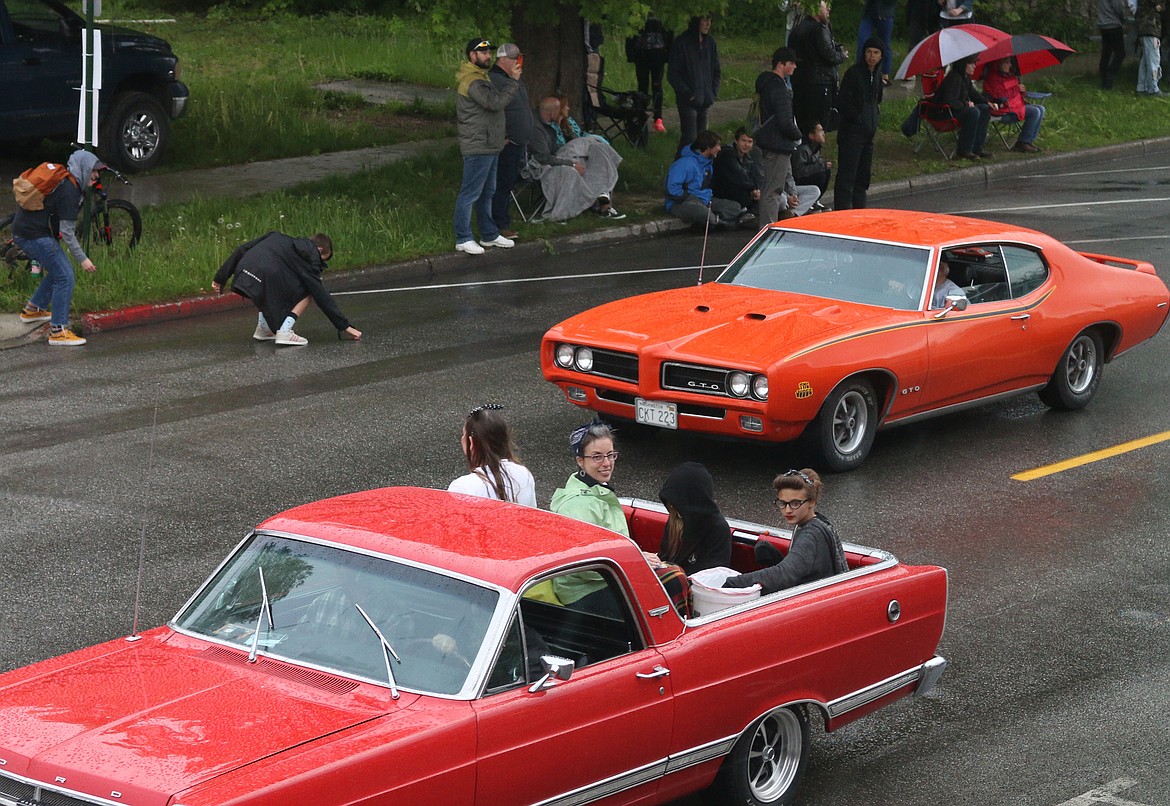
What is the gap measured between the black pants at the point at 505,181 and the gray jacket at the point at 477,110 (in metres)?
0.73

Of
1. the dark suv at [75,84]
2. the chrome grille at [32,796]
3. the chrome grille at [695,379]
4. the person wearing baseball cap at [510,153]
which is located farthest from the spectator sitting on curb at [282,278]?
the chrome grille at [32,796]

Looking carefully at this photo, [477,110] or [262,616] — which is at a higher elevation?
[477,110]

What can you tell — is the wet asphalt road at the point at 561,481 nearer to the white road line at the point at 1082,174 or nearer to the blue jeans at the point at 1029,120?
the white road line at the point at 1082,174

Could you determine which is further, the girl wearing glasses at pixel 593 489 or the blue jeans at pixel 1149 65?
the blue jeans at pixel 1149 65

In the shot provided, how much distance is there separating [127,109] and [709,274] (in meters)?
7.83

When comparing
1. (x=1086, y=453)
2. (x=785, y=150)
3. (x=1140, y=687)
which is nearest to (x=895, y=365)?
(x=1086, y=453)

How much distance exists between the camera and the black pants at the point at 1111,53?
31.0m

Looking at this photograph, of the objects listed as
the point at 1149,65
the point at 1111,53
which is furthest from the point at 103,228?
the point at 1111,53

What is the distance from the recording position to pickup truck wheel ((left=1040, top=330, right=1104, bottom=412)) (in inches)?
479

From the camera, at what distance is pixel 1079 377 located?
1231 cm

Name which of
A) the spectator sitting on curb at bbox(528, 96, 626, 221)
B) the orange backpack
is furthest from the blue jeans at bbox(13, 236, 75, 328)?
the spectator sitting on curb at bbox(528, 96, 626, 221)

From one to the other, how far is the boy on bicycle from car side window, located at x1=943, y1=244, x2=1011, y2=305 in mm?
7337

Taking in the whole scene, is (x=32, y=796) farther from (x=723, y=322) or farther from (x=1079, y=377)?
(x=1079, y=377)

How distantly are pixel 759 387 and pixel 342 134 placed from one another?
14.3 metres
